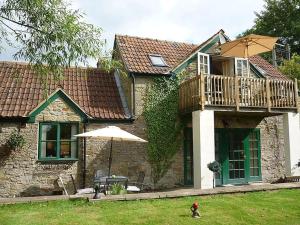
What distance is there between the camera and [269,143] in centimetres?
1769

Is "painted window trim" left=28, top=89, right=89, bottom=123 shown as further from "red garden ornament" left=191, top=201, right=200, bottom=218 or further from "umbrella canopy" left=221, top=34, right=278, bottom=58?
"red garden ornament" left=191, top=201, right=200, bottom=218

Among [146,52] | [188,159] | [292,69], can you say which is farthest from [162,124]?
[292,69]

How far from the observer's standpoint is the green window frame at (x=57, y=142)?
14281 mm

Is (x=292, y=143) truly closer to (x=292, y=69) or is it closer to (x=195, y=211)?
(x=195, y=211)

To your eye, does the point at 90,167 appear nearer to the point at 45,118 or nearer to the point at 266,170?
the point at 45,118

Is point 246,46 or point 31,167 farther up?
point 246,46

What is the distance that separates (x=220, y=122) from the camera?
1650cm

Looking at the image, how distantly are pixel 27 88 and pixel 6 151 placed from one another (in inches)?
125

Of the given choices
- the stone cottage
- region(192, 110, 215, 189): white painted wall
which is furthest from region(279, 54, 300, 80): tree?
→ region(192, 110, 215, 189): white painted wall

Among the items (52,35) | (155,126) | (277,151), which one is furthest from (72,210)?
(277,151)

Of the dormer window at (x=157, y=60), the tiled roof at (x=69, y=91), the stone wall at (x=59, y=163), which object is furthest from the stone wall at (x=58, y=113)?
the dormer window at (x=157, y=60)

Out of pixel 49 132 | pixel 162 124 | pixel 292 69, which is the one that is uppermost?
pixel 292 69

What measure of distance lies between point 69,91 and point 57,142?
8.92ft

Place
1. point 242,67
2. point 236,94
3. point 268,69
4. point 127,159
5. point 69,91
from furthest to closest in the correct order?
point 268,69
point 242,67
point 69,91
point 127,159
point 236,94
